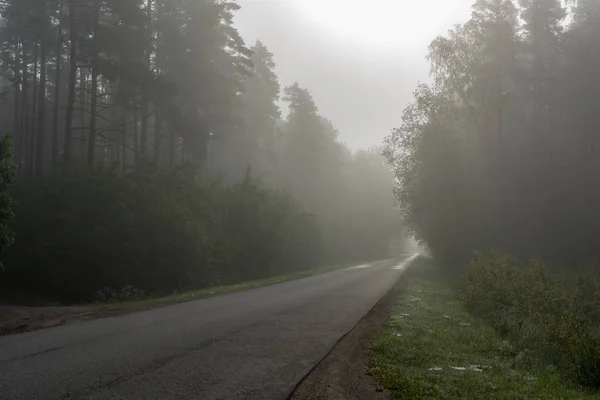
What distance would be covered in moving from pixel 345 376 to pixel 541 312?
817 cm

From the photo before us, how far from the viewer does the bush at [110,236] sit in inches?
899

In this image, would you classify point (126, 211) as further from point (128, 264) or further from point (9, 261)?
point (9, 261)

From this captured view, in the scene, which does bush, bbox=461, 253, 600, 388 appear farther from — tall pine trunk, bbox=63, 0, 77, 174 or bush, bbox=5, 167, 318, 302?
tall pine trunk, bbox=63, 0, 77, 174

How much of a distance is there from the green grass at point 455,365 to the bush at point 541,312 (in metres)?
0.49

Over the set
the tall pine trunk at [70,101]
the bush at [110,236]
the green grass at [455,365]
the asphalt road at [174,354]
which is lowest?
the green grass at [455,365]

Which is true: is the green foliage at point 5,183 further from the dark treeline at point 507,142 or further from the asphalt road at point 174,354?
the dark treeline at point 507,142

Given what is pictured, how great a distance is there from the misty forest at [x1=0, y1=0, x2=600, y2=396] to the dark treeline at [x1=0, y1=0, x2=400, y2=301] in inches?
4.6

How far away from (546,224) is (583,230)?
96.8 inches

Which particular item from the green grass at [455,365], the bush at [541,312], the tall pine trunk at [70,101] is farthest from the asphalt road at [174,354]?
the tall pine trunk at [70,101]

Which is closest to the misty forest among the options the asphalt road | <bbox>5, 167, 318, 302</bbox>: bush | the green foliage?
<bbox>5, 167, 318, 302</bbox>: bush

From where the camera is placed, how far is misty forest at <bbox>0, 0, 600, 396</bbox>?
23.7 meters

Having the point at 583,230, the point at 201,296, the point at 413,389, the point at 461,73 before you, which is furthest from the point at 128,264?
the point at 583,230

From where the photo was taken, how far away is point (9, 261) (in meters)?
24.5

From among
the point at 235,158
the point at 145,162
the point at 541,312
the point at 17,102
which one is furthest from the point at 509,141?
the point at 17,102
